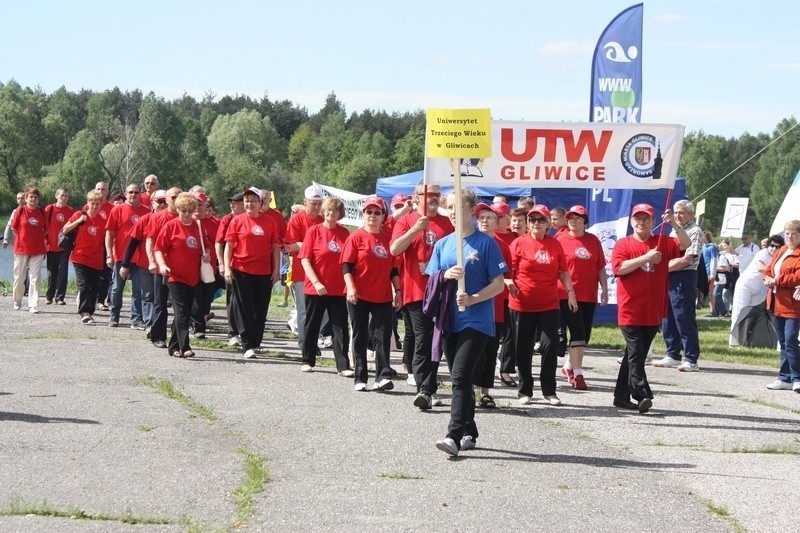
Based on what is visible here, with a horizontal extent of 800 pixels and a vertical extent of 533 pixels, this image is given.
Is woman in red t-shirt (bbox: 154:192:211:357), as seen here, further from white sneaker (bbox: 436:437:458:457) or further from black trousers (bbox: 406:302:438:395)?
white sneaker (bbox: 436:437:458:457)

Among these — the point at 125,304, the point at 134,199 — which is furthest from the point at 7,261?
the point at 134,199

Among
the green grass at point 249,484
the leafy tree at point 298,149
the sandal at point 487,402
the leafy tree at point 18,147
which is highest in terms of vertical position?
the leafy tree at point 298,149

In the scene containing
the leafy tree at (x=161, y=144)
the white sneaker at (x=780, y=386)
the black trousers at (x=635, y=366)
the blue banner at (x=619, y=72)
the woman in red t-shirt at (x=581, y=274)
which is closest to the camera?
the black trousers at (x=635, y=366)

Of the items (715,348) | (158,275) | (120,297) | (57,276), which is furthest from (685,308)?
(57,276)

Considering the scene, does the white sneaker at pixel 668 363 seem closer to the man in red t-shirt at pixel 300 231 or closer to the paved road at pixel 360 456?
the paved road at pixel 360 456

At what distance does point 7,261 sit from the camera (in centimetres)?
4175

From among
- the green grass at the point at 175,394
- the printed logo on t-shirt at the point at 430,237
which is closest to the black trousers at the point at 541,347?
the printed logo on t-shirt at the point at 430,237

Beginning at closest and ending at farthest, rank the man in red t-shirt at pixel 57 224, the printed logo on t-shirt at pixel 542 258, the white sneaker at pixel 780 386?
the printed logo on t-shirt at pixel 542 258
the white sneaker at pixel 780 386
the man in red t-shirt at pixel 57 224

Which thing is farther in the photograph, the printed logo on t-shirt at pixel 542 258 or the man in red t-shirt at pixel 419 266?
the printed logo on t-shirt at pixel 542 258

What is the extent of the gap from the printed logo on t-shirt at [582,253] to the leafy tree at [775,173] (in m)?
102

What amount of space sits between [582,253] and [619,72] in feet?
24.3

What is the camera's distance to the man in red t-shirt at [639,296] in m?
10.8

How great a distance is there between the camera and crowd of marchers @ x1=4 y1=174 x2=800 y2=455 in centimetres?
865

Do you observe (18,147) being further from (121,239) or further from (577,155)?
(577,155)
